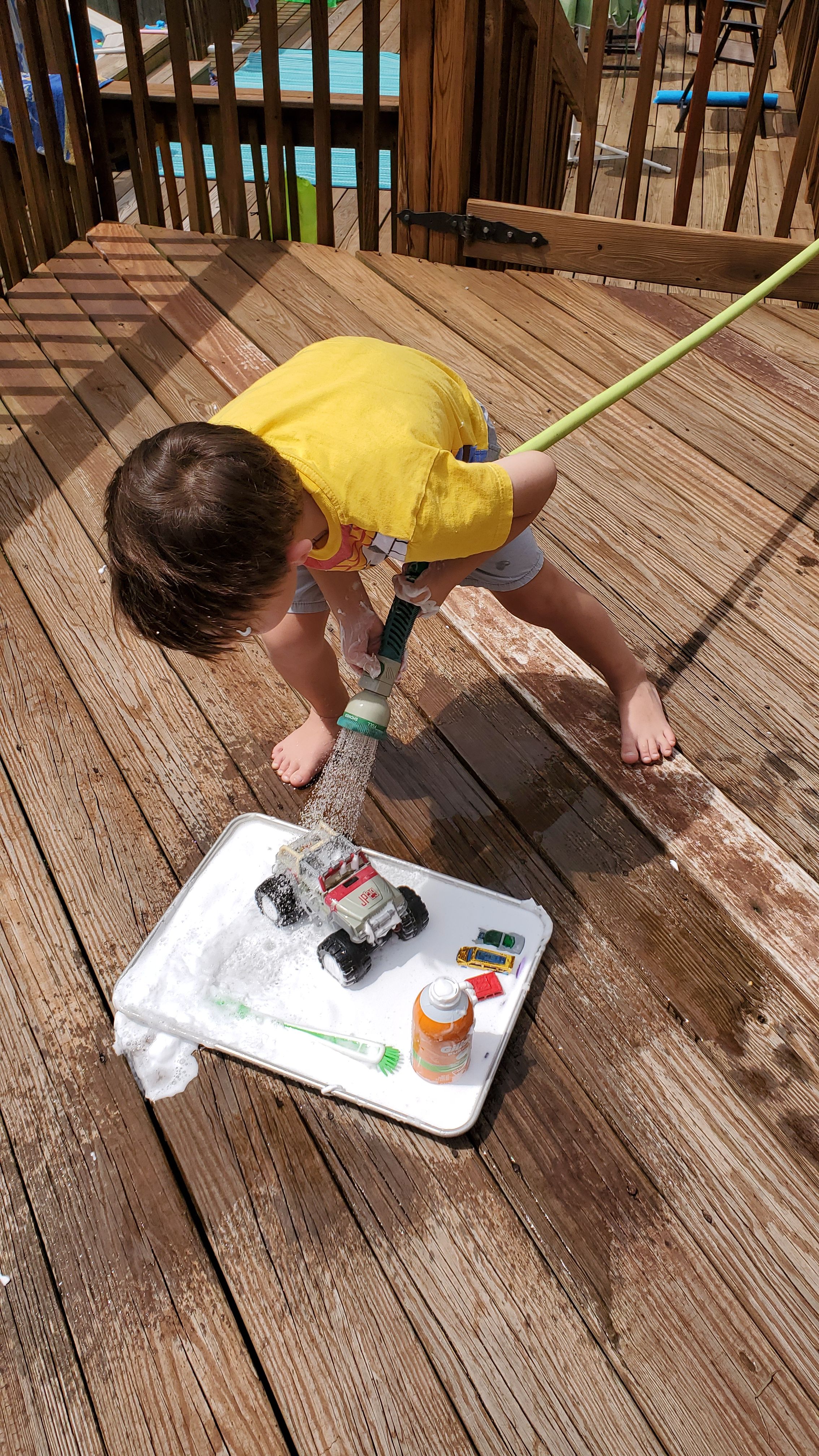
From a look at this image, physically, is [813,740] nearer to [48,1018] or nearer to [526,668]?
[526,668]

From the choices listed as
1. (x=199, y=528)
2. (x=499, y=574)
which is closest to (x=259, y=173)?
(x=499, y=574)

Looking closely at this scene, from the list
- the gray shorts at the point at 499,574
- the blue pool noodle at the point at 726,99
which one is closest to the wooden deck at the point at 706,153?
the blue pool noodle at the point at 726,99

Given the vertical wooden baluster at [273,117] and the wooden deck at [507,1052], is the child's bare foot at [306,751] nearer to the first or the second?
the wooden deck at [507,1052]

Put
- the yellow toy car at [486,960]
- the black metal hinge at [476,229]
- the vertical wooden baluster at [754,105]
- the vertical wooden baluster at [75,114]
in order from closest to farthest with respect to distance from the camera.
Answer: the yellow toy car at [486,960]
the vertical wooden baluster at [754,105]
the vertical wooden baluster at [75,114]
the black metal hinge at [476,229]

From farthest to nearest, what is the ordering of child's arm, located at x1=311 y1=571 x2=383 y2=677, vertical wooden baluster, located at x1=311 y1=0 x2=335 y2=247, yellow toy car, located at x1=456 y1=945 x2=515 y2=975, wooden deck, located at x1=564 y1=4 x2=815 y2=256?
wooden deck, located at x1=564 y1=4 x2=815 y2=256, vertical wooden baluster, located at x1=311 y1=0 x2=335 y2=247, child's arm, located at x1=311 y1=571 x2=383 y2=677, yellow toy car, located at x1=456 y1=945 x2=515 y2=975

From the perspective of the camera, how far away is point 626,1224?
1275 millimetres

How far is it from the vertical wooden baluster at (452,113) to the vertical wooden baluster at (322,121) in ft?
1.08

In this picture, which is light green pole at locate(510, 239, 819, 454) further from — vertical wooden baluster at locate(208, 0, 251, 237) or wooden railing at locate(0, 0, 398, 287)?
vertical wooden baluster at locate(208, 0, 251, 237)

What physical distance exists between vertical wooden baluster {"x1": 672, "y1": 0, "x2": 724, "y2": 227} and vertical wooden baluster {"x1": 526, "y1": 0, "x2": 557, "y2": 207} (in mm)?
417

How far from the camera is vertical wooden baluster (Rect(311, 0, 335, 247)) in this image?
9.10 feet

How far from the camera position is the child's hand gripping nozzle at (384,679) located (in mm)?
1440

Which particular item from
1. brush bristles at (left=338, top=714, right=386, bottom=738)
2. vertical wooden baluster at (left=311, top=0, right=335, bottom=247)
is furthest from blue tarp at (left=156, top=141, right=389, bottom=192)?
brush bristles at (left=338, top=714, right=386, bottom=738)

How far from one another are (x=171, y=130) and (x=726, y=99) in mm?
4131

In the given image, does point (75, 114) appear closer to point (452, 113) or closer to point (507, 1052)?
point (452, 113)
